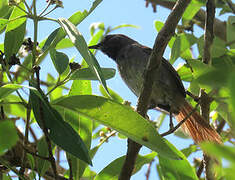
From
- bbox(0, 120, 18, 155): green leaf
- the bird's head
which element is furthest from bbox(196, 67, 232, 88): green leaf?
the bird's head

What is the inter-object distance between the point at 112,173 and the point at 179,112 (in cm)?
185

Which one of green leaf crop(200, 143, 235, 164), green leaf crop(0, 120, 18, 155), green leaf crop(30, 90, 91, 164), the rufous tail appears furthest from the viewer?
the rufous tail

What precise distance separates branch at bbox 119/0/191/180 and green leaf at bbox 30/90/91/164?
35 centimetres

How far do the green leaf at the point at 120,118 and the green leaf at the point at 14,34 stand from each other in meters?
0.40

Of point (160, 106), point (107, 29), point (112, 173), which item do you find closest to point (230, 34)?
point (112, 173)

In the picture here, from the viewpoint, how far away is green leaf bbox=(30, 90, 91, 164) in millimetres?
1717

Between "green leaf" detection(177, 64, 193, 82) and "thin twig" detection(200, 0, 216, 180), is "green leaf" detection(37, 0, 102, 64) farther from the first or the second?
"green leaf" detection(177, 64, 193, 82)

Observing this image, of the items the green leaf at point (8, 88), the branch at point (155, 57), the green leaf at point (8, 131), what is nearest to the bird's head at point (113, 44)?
the branch at point (155, 57)

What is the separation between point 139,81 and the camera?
377 cm

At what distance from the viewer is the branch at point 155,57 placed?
197 cm

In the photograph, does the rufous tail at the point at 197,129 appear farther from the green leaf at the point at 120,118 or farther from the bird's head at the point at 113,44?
the green leaf at the point at 120,118

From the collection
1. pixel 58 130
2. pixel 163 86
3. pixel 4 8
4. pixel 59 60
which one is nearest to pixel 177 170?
pixel 58 130

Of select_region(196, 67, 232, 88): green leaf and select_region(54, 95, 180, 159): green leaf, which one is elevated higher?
Result: select_region(196, 67, 232, 88): green leaf

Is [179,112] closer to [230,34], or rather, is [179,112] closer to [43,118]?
[230,34]
